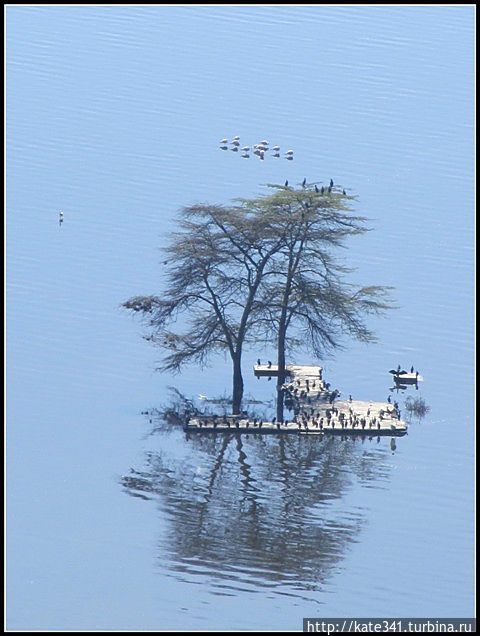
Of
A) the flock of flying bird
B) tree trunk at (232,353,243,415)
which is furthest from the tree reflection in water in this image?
the flock of flying bird

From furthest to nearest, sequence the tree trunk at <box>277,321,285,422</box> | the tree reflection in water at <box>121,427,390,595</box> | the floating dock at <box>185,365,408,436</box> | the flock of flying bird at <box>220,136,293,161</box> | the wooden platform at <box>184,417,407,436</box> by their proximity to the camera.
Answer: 1. the flock of flying bird at <box>220,136,293,161</box>
2. the tree trunk at <box>277,321,285,422</box>
3. the floating dock at <box>185,365,408,436</box>
4. the wooden platform at <box>184,417,407,436</box>
5. the tree reflection in water at <box>121,427,390,595</box>

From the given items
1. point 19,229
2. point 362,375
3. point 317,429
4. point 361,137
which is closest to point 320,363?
point 362,375

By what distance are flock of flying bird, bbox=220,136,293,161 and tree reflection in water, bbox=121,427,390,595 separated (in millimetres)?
46672

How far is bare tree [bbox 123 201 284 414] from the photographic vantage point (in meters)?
112

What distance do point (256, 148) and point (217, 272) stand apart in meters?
42.6

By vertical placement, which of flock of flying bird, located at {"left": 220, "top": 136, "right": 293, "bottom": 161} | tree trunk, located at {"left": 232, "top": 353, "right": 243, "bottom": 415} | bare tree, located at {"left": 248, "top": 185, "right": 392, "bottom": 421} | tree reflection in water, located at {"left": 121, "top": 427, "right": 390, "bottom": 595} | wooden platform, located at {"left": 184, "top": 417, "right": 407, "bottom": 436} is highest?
flock of flying bird, located at {"left": 220, "top": 136, "right": 293, "bottom": 161}

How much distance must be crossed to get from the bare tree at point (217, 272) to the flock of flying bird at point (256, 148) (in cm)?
3933

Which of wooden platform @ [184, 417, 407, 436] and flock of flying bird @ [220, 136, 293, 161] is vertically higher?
flock of flying bird @ [220, 136, 293, 161]

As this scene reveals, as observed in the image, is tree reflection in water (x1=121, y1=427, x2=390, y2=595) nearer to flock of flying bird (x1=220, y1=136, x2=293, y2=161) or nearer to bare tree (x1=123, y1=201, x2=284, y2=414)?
bare tree (x1=123, y1=201, x2=284, y2=414)

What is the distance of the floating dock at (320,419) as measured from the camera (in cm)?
10969

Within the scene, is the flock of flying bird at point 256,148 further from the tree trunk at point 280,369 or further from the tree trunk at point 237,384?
the tree trunk at point 237,384

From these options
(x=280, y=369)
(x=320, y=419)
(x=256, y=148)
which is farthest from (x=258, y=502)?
(x=256, y=148)

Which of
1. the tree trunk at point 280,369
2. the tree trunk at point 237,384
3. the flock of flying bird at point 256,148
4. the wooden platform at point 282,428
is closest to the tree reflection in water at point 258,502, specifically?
the wooden platform at point 282,428

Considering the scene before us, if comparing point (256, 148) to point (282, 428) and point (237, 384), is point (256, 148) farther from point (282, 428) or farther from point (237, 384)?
point (282, 428)
